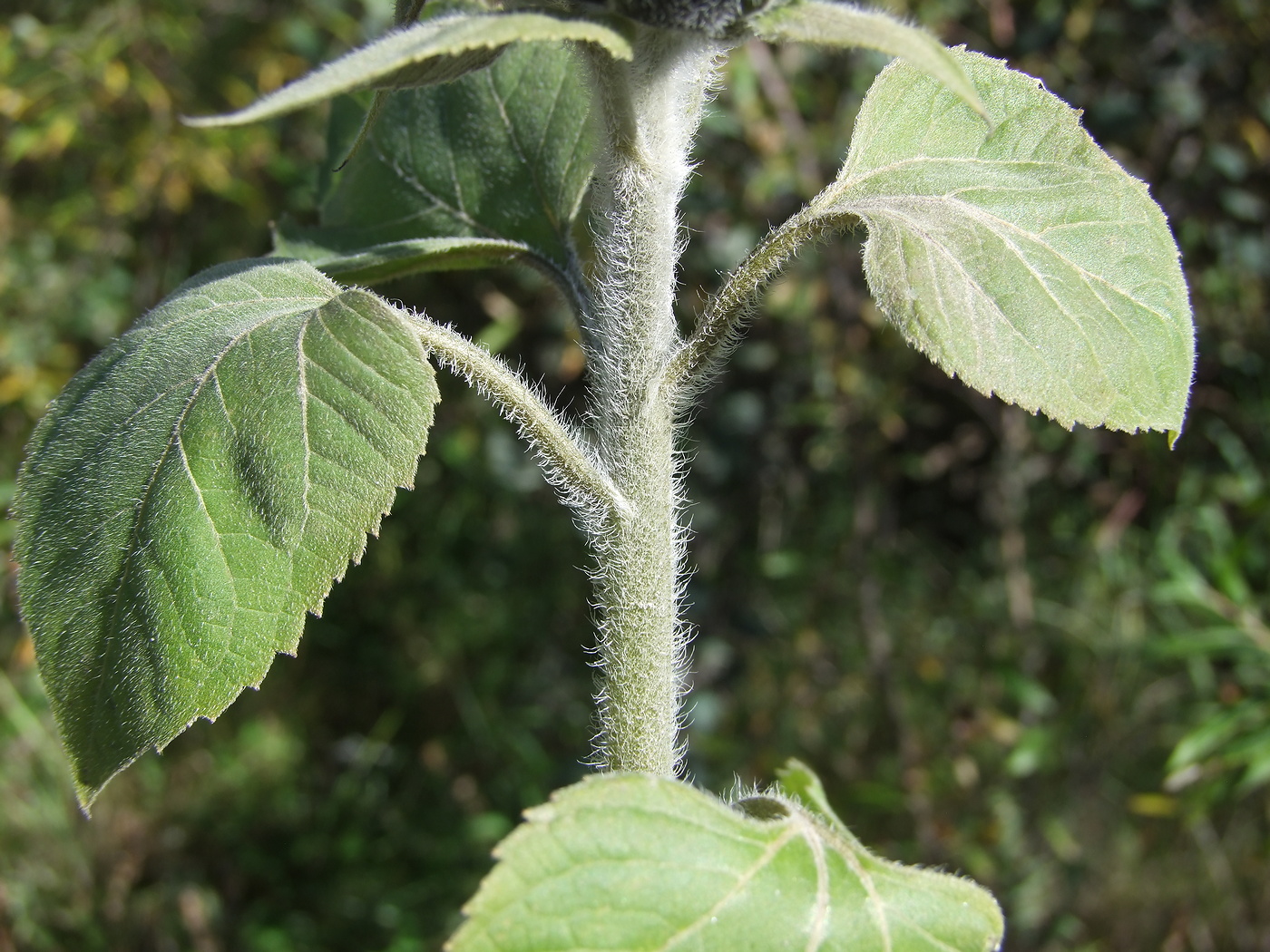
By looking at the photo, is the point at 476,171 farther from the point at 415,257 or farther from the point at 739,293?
the point at 739,293

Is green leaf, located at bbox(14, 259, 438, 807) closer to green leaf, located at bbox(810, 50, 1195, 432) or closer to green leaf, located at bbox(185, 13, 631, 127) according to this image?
green leaf, located at bbox(185, 13, 631, 127)

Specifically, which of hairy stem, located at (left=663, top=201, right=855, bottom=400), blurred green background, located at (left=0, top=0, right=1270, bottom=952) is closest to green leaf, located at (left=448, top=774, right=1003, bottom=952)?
hairy stem, located at (left=663, top=201, right=855, bottom=400)

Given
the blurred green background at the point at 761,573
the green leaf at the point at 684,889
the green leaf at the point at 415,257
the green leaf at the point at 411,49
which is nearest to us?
the green leaf at the point at 411,49

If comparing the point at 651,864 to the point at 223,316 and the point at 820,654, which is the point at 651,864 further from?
the point at 820,654

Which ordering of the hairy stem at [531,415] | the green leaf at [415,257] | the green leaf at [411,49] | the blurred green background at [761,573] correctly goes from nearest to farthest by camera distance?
the green leaf at [411,49]
the hairy stem at [531,415]
the green leaf at [415,257]
the blurred green background at [761,573]

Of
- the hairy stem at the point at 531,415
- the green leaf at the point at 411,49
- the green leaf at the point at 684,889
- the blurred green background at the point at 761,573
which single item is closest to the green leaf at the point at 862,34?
the green leaf at the point at 411,49

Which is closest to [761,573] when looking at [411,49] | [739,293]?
[739,293]

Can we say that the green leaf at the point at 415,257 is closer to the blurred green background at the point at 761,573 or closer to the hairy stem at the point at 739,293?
the hairy stem at the point at 739,293
